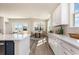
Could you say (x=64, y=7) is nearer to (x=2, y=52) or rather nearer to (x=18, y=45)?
(x=18, y=45)

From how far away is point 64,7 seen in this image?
14.1 feet

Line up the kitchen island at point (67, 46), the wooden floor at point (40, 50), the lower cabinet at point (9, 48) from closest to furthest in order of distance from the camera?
the kitchen island at point (67, 46)
the lower cabinet at point (9, 48)
the wooden floor at point (40, 50)

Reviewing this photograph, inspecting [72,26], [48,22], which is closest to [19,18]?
[48,22]

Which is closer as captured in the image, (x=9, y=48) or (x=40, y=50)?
(x=9, y=48)

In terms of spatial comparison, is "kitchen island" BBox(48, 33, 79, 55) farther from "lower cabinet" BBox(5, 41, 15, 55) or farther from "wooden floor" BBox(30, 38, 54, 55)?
"wooden floor" BBox(30, 38, 54, 55)

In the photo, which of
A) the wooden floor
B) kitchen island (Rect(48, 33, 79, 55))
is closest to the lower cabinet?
kitchen island (Rect(48, 33, 79, 55))

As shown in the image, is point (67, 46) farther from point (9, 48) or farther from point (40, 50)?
point (40, 50)

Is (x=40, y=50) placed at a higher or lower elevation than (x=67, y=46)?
lower

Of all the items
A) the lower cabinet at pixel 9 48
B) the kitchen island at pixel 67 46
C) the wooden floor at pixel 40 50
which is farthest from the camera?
the wooden floor at pixel 40 50

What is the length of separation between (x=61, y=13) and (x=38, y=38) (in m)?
4.66

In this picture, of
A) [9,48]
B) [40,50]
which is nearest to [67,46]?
[9,48]

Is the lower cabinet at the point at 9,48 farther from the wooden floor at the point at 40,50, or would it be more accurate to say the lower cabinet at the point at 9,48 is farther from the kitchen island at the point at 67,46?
the wooden floor at the point at 40,50

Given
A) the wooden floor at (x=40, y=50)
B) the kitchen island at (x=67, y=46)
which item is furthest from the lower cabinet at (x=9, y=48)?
the wooden floor at (x=40, y=50)

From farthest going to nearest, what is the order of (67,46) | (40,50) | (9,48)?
(40,50) < (9,48) < (67,46)
